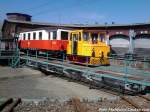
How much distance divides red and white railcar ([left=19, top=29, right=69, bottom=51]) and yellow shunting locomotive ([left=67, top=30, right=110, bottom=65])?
1.67 m

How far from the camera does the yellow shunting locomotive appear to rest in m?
18.7

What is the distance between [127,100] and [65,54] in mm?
11723

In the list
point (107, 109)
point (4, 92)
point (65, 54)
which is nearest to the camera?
point (107, 109)

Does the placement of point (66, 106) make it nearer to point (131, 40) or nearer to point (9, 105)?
point (9, 105)

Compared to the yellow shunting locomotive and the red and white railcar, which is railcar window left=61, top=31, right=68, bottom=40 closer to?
the red and white railcar

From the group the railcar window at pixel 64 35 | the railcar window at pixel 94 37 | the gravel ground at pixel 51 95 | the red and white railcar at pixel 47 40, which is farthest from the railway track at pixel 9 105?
the railcar window at pixel 64 35

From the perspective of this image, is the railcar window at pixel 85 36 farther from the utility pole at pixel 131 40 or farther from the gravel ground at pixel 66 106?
the utility pole at pixel 131 40

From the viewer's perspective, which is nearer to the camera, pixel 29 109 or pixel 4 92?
pixel 29 109

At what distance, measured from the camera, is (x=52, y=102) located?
11031mm

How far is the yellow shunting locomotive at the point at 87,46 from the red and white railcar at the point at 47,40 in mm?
1673

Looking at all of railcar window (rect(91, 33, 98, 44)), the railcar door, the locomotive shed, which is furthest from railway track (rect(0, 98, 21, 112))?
railcar window (rect(91, 33, 98, 44))

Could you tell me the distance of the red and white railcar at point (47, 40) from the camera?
22966mm

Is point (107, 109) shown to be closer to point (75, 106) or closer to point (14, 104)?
point (75, 106)

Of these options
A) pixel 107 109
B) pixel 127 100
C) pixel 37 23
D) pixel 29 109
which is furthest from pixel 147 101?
pixel 37 23
